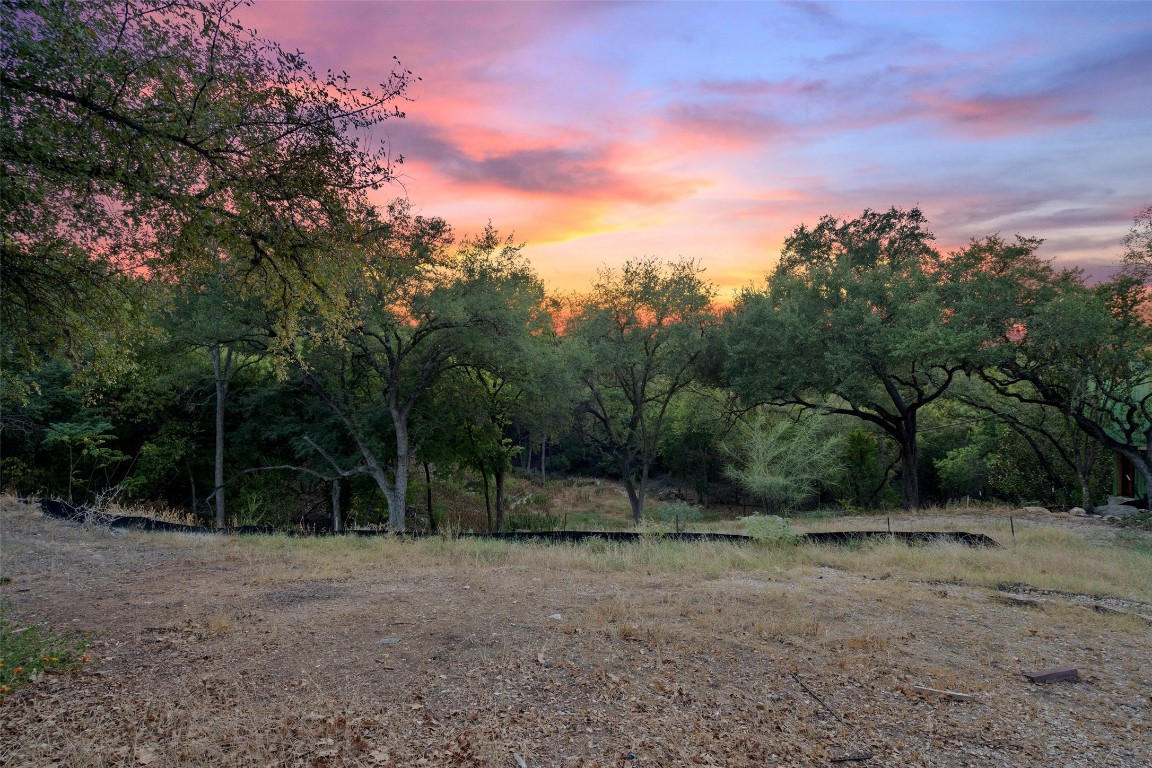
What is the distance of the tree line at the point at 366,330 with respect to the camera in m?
6.19

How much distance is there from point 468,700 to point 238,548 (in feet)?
31.0

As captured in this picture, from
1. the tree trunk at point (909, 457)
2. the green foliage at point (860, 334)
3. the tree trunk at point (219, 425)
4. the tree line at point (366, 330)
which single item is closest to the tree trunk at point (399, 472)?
the tree line at point (366, 330)

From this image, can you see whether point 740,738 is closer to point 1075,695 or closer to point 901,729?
point 901,729

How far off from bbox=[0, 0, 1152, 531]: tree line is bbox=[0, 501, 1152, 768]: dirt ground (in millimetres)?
3469

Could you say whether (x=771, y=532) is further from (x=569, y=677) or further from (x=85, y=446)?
(x=85, y=446)

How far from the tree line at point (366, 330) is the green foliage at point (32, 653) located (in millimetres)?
3322

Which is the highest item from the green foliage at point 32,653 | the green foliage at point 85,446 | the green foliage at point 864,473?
the green foliage at point 85,446

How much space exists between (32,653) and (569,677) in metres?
4.44

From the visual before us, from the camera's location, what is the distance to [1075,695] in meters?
5.18

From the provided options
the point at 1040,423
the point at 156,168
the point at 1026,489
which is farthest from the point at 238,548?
the point at 1026,489

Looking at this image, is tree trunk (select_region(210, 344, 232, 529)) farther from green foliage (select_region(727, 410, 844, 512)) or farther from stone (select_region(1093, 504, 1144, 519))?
stone (select_region(1093, 504, 1144, 519))

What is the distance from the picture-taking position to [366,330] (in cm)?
1905

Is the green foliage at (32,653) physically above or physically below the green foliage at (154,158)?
below

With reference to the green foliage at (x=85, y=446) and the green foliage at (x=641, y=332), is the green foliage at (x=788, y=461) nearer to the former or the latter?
the green foliage at (x=641, y=332)
